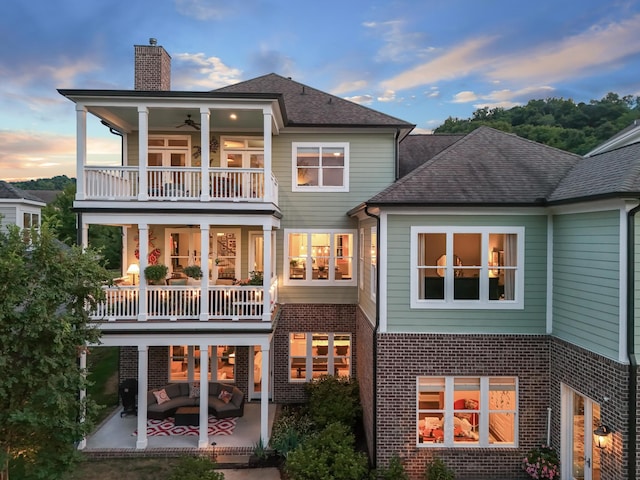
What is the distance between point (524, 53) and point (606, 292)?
2006 cm

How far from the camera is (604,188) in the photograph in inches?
293

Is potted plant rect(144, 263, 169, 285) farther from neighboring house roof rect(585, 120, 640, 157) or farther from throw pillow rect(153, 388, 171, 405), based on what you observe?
neighboring house roof rect(585, 120, 640, 157)

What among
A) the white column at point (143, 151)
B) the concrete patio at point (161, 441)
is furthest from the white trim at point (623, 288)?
the white column at point (143, 151)

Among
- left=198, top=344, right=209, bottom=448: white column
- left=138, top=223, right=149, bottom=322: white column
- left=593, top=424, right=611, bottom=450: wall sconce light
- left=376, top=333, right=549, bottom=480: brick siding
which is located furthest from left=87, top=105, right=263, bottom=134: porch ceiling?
left=593, top=424, right=611, bottom=450: wall sconce light

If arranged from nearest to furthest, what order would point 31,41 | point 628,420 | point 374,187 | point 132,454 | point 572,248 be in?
point 628,420
point 572,248
point 132,454
point 374,187
point 31,41

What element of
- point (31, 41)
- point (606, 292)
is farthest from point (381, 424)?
point (31, 41)

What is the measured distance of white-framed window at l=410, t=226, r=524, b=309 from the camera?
9.28 m

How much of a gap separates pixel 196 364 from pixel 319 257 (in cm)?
558

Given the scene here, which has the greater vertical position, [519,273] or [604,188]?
[604,188]

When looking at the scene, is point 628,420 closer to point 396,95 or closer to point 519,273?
point 519,273

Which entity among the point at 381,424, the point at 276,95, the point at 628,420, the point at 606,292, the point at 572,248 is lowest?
the point at 381,424

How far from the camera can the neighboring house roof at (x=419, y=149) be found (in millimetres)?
14930

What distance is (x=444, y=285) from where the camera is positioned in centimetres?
934

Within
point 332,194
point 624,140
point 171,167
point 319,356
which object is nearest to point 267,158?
point 171,167
